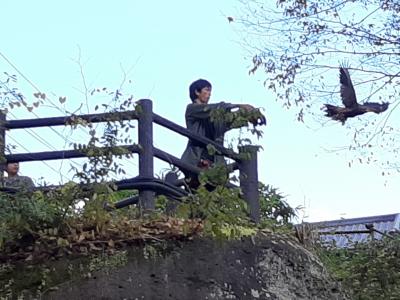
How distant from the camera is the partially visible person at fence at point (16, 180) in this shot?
229 inches

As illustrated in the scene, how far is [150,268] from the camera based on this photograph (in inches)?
221

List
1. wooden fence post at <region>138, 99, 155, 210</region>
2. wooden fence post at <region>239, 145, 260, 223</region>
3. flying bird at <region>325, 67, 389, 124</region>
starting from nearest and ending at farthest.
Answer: wooden fence post at <region>138, 99, 155, 210</region>
wooden fence post at <region>239, 145, 260, 223</region>
flying bird at <region>325, 67, 389, 124</region>

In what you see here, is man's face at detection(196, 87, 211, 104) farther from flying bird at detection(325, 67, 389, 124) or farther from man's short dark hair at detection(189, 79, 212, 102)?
flying bird at detection(325, 67, 389, 124)

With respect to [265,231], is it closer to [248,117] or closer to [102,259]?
[248,117]

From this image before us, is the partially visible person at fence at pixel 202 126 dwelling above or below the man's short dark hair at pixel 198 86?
below

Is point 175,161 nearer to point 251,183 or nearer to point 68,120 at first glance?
point 251,183

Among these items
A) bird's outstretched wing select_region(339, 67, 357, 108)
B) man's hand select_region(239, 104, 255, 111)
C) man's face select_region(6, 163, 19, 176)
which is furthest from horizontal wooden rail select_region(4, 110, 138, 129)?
bird's outstretched wing select_region(339, 67, 357, 108)

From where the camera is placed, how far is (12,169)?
6.58m

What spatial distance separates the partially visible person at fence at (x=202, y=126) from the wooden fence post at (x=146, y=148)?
50 cm

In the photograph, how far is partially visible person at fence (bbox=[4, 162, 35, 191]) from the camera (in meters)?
5.80

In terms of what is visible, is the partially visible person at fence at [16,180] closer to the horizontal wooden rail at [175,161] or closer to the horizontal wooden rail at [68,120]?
the horizontal wooden rail at [68,120]

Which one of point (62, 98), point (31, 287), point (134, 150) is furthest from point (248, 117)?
point (31, 287)

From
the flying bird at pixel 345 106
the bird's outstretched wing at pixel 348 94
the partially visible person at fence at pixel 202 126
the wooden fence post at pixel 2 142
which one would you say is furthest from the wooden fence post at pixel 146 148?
the bird's outstretched wing at pixel 348 94

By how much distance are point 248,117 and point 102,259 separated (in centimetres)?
150
